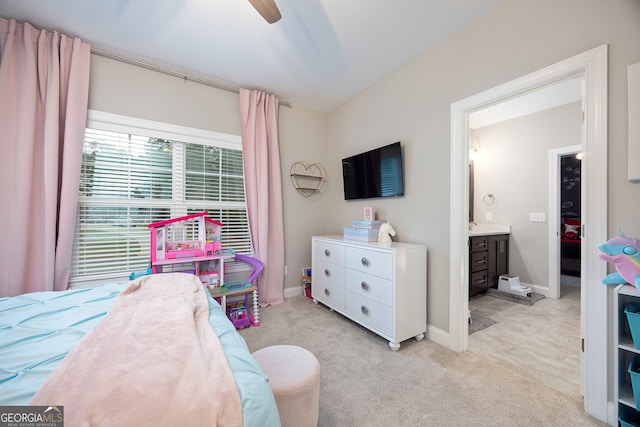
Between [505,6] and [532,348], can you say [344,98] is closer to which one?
[505,6]

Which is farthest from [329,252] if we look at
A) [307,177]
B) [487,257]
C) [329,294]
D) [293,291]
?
[487,257]

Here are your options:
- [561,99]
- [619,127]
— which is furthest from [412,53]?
[561,99]

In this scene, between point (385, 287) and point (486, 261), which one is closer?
point (385, 287)

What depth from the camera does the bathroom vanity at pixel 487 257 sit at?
3.24 meters

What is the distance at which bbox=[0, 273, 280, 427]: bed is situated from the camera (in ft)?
2.24

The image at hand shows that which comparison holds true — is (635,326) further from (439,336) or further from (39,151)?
(39,151)

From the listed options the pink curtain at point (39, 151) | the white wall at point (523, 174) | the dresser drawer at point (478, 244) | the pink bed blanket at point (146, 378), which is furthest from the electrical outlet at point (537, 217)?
the pink curtain at point (39, 151)

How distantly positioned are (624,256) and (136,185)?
3.57m

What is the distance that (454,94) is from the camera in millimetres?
2070

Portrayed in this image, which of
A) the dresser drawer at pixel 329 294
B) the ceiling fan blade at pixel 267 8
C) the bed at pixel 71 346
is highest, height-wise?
the ceiling fan blade at pixel 267 8

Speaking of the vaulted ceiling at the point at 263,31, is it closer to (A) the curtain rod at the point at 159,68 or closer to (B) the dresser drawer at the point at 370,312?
(A) the curtain rod at the point at 159,68

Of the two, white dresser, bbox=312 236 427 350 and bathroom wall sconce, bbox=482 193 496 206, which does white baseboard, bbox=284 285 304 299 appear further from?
bathroom wall sconce, bbox=482 193 496 206

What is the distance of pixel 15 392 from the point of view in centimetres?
69

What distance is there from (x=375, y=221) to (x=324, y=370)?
143 cm
